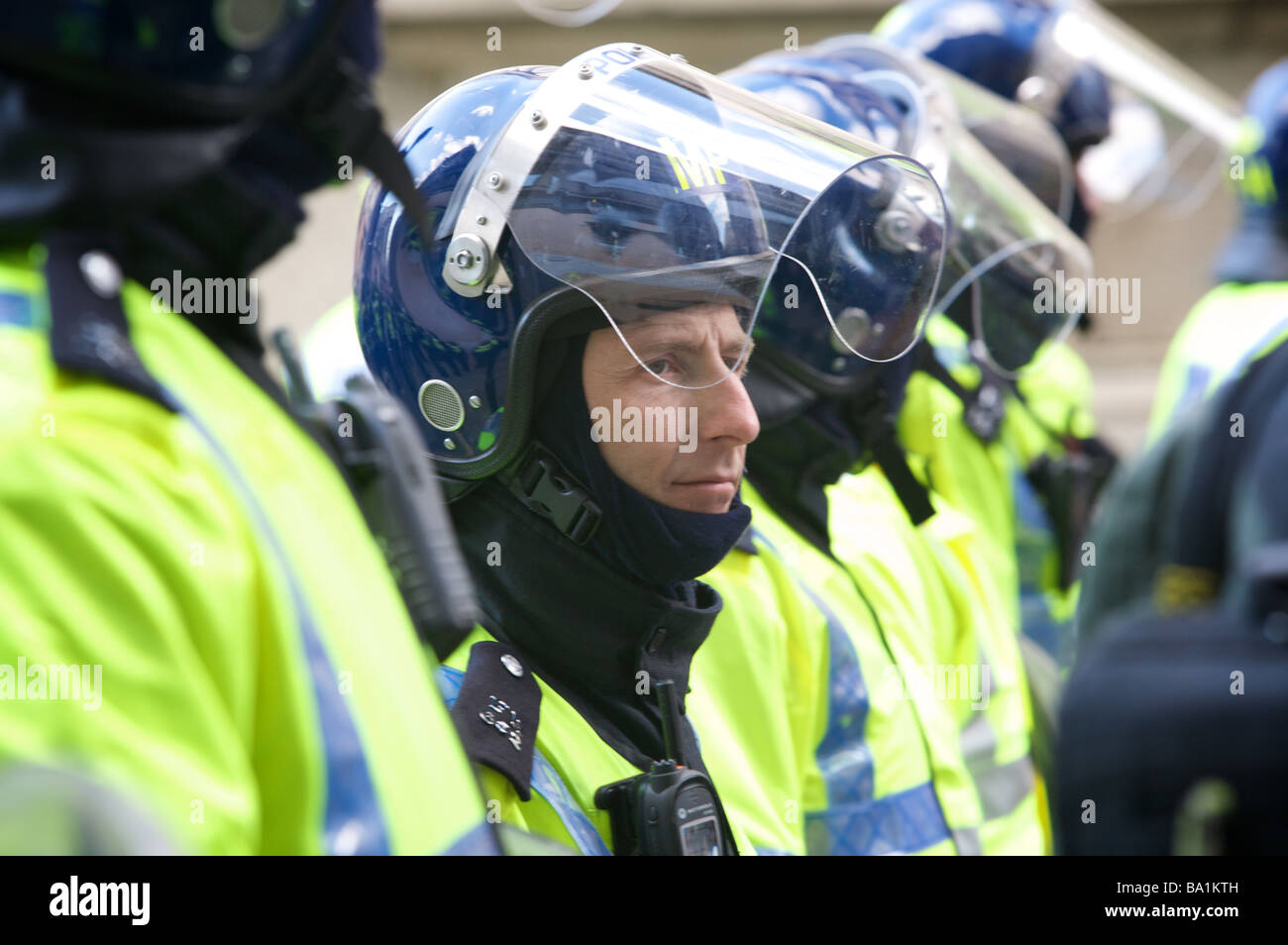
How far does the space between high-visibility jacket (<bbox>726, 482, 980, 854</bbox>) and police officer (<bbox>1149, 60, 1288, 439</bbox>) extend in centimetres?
135

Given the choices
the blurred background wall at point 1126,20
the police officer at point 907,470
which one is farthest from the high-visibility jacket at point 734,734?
the blurred background wall at point 1126,20

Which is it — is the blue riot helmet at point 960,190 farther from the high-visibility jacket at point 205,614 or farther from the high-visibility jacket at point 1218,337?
→ the high-visibility jacket at point 205,614

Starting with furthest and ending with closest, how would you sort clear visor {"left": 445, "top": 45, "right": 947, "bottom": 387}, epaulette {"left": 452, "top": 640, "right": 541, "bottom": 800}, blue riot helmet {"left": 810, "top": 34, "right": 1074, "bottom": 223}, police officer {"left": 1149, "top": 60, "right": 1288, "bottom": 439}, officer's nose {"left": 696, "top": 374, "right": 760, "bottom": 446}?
police officer {"left": 1149, "top": 60, "right": 1288, "bottom": 439}, blue riot helmet {"left": 810, "top": 34, "right": 1074, "bottom": 223}, officer's nose {"left": 696, "top": 374, "right": 760, "bottom": 446}, clear visor {"left": 445, "top": 45, "right": 947, "bottom": 387}, epaulette {"left": 452, "top": 640, "right": 541, "bottom": 800}

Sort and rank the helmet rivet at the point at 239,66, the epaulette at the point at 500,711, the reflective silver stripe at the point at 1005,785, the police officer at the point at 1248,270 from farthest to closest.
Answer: the police officer at the point at 1248,270
the reflective silver stripe at the point at 1005,785
the epaulette at the point at 500,711
the helmet rivet at the point at 239,66

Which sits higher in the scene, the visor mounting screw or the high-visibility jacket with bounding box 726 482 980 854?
the visor mounting screw

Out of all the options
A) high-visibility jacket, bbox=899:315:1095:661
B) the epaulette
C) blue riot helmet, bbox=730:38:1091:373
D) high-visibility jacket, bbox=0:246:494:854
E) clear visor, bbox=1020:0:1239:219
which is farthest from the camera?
clear visor, bbox=1020:0:1239:219

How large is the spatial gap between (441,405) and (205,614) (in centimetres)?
102

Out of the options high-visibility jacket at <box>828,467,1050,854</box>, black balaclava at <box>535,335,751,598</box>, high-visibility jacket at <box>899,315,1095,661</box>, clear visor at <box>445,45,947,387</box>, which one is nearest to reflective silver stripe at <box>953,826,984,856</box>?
high-visibility jacket at <box>828,467,1050,854</box>

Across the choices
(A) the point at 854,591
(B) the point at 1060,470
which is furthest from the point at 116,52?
(B) the point at 1060,470

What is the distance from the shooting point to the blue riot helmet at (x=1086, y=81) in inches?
167

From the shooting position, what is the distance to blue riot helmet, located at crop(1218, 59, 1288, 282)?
3750 mm

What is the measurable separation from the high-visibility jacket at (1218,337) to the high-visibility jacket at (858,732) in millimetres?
1203

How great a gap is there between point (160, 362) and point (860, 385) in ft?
6.12

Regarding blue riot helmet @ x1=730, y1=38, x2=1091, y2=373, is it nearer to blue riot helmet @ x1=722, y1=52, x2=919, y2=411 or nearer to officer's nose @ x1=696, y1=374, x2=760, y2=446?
blue riot helmet @ x1=722, y1=52, x2=919, y2=411
